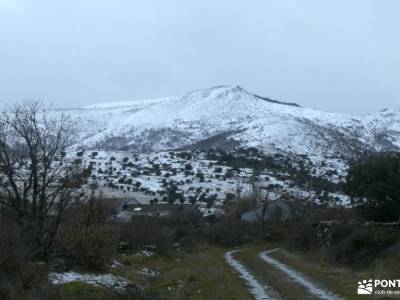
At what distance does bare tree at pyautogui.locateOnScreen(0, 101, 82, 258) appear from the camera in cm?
2920

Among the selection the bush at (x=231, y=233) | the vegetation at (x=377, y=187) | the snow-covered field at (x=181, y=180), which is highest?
the snow-covered field at (x=181, y=180)

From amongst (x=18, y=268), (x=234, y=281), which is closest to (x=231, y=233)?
(x=234, y=281)

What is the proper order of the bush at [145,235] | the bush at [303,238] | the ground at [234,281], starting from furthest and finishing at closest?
1. the bush at [145,235]
2. the bush at [303,238]
3. the ground at [234,281]

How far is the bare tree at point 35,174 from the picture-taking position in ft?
95.8

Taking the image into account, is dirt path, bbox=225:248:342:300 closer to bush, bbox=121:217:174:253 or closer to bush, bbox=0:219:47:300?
bush, bbox=0:219:47:300

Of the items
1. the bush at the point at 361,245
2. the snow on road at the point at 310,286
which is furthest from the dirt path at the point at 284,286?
the bush at the point at 361,245

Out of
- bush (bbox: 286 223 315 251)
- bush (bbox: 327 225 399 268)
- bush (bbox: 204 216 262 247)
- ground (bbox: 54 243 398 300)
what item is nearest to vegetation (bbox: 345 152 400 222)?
bush (bbox: 327 225 399 268)

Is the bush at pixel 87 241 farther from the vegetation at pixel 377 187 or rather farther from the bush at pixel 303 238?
the bush at pixel 303 238

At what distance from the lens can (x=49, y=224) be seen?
2848 centimetres

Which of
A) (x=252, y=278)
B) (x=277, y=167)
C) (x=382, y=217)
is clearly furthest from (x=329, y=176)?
(x=252, y=278)

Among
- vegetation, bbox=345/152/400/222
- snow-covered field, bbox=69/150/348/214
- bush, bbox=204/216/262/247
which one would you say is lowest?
bush, bbox=204/216/262/247

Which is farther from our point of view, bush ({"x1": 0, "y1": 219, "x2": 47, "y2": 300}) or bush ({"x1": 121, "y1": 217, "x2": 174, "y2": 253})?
bush ({"x1": 121, "y1": 217, "x2": 174, "y2": 253})

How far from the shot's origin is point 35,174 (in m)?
30.2

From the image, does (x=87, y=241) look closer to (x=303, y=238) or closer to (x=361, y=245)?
(x=361, y=245)
